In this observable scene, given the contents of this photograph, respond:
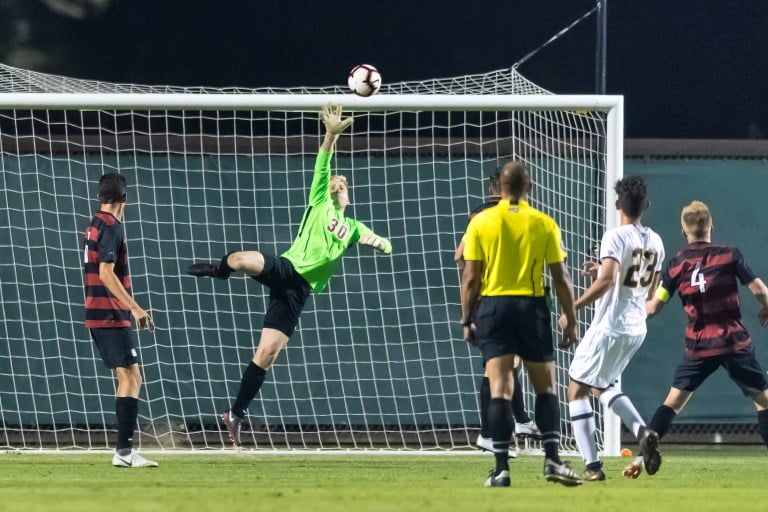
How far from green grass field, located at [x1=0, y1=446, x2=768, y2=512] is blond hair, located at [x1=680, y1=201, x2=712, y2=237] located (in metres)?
1.73

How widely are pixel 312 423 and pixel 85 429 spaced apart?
206 cm

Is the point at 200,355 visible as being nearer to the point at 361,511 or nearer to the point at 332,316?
the point at 332,316

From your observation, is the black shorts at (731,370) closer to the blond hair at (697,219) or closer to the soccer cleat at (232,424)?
the blond hair at (697,219)

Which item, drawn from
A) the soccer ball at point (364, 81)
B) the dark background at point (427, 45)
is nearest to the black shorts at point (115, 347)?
the soccer ball at point (364, 81)

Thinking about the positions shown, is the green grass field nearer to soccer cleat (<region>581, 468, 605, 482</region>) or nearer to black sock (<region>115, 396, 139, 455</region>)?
soccer cleat (<region>581, 468, 605, 482</region>)

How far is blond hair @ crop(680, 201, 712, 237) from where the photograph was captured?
1019 centimetres

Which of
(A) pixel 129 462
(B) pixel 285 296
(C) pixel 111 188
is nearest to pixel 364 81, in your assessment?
(B) pixel 285 296

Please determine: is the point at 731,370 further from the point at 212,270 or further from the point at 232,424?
the point at 212,270

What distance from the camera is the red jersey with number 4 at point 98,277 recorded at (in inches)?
397

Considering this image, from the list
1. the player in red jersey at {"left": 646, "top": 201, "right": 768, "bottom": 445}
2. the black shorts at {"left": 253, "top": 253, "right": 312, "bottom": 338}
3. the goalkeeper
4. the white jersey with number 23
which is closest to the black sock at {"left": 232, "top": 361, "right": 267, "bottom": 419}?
the goalkeeper

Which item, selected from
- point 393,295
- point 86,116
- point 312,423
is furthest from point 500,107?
point 86,116

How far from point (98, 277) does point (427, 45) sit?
545cm

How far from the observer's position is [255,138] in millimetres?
13258

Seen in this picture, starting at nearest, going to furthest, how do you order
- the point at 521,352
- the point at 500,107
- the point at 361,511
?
the point at 361,511
the point at 521,352
the point at 500,107
